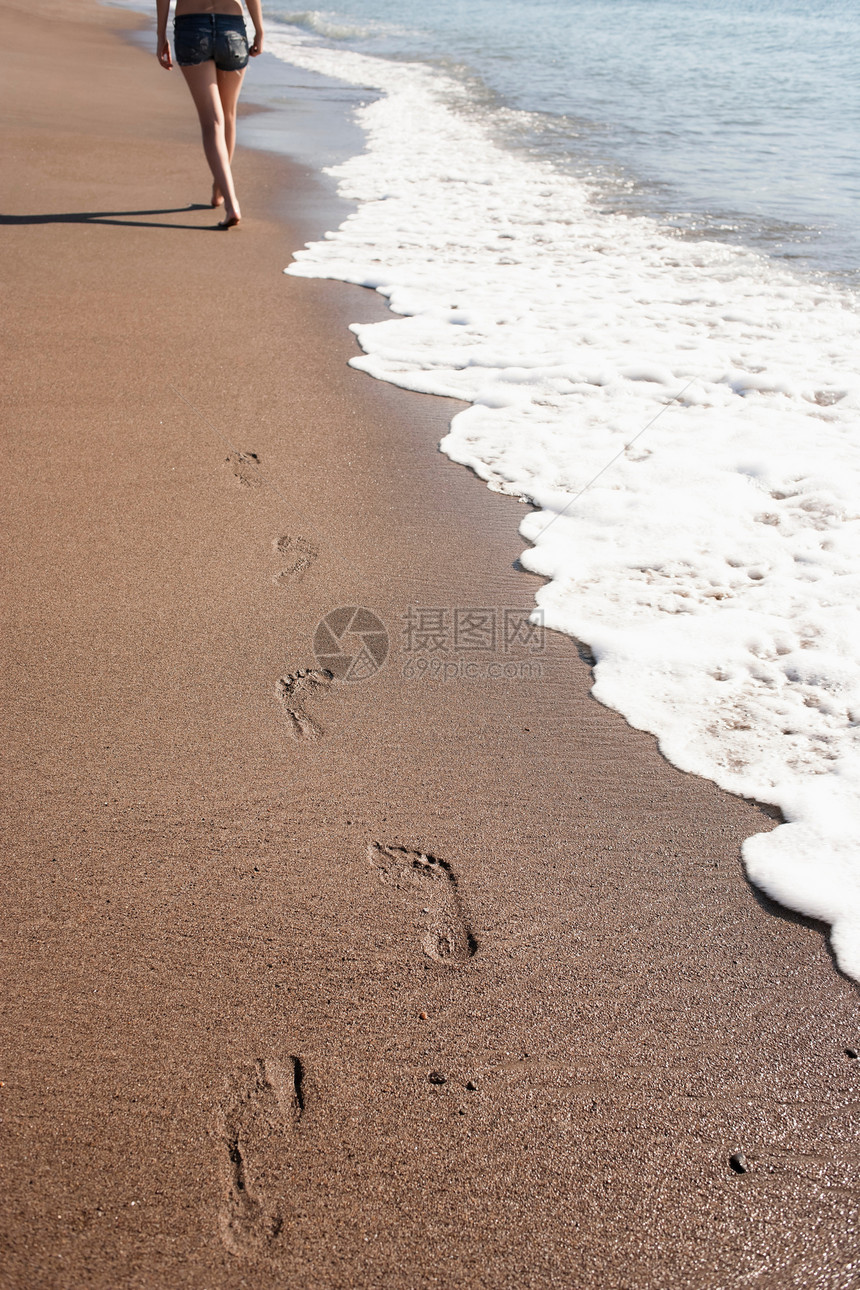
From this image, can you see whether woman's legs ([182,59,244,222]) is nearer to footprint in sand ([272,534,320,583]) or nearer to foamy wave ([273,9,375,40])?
footprint in sand ([272,534,320,583])

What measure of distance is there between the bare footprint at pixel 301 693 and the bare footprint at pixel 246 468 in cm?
107

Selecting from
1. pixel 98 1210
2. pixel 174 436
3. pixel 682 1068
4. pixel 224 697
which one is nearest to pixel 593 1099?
pixel 682 1068

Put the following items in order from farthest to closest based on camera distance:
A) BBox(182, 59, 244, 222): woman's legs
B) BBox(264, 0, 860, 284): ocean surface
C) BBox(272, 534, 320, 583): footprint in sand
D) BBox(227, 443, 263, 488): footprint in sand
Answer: BBox(264, 0, 860, 284): ocean surface, BBox(182, 59, 244, 222): woman's legs, BBox(227, 443, 263, 488): footprint in sand, BBox(272, 534, 320, 583): footprint in sand

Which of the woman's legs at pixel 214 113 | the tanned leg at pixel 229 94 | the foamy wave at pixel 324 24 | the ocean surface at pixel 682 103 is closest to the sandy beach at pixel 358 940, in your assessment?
the woman's legs at pixel 214 113

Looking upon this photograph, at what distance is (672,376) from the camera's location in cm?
428

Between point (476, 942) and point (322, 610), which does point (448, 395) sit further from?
point (476, 942)

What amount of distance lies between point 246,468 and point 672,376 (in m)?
2.28

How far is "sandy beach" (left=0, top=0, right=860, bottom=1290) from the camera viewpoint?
4.33ft

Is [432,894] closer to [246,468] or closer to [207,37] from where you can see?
[246,468]

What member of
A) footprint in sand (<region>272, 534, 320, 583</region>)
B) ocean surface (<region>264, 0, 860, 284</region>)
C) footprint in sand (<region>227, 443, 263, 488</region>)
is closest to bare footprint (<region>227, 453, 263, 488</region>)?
footprint in sand (<region>227, 443, 263, 488</region>)

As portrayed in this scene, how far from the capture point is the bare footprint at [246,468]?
3184 millimetres
